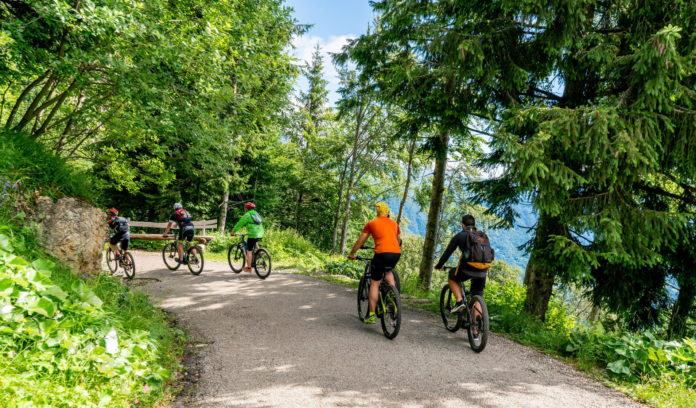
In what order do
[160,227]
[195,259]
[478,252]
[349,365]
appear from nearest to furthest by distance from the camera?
[349,365]
[478,252]
[195,259]
[160,227]

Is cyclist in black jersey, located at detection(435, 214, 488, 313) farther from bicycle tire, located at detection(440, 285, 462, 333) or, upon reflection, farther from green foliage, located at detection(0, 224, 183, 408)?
green foliage, located at detection(0, 224, 183, 408)

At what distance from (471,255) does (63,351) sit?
4990mm

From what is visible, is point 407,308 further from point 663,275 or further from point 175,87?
point 175,87

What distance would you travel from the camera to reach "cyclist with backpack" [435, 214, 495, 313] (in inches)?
219

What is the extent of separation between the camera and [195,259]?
10242 mm

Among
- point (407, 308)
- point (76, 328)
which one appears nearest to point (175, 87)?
point (76, 328)

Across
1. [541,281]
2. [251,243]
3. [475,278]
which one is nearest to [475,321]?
[475,278]

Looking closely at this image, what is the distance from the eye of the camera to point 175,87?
8.16m

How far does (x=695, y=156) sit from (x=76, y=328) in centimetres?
820

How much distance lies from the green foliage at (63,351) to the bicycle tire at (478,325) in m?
3.97

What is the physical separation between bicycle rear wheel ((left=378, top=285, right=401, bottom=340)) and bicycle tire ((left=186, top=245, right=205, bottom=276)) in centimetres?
641

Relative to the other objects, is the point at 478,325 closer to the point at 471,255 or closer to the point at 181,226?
the point at 471,255

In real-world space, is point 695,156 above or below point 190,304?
above

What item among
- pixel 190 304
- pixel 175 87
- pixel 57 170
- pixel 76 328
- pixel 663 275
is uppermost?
pixel 175 87
